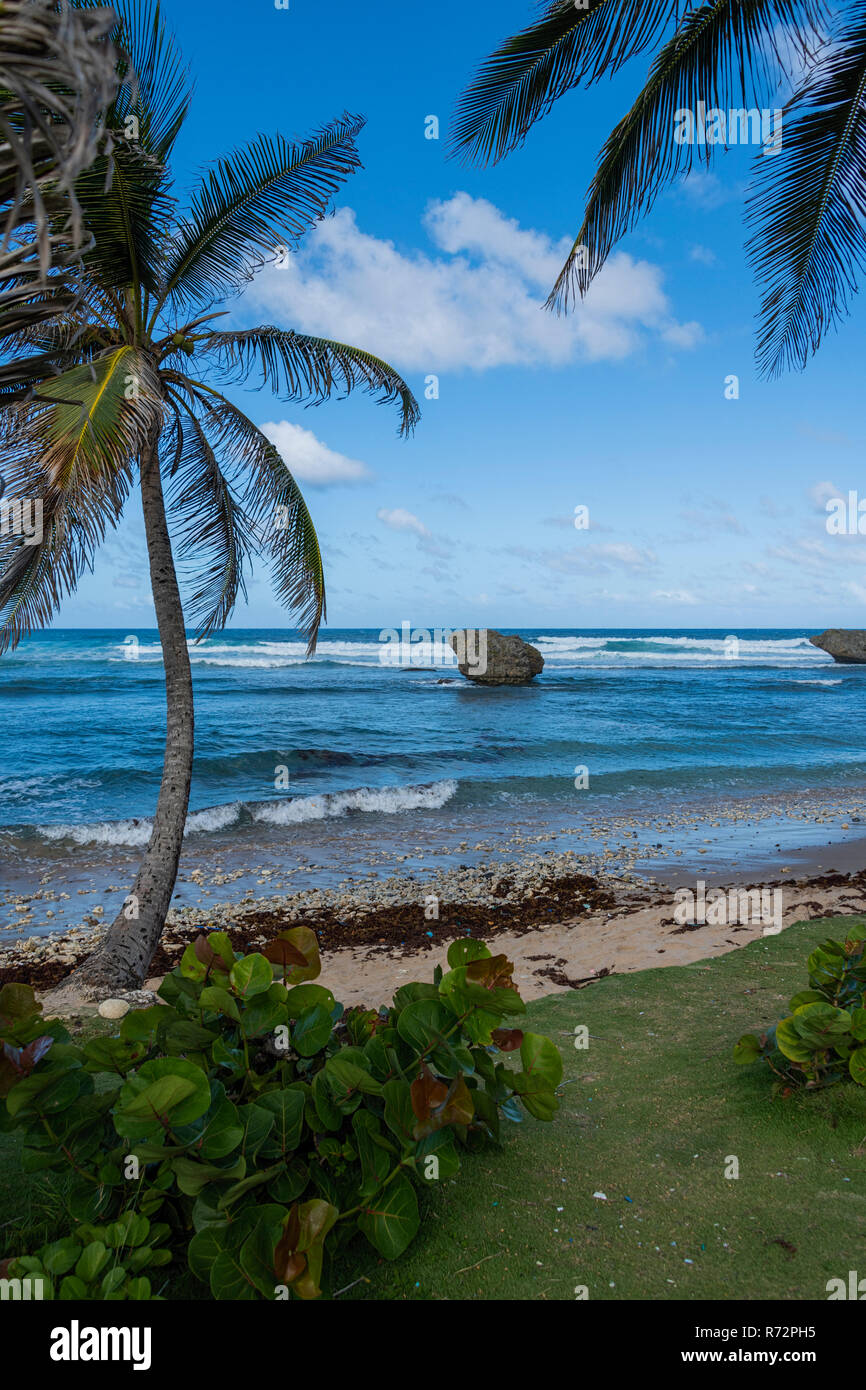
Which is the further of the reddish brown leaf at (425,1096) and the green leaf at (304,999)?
the green leaf at (304,999)

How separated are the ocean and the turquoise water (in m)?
0.08

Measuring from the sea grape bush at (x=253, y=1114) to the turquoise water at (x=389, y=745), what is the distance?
444 inches

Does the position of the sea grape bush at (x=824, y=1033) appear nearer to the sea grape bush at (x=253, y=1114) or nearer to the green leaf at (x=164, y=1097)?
the sea grape bush at (x=253, y=1114)

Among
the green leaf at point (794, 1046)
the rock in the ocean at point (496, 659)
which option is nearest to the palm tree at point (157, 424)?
the green leaf at point (794, 1046)

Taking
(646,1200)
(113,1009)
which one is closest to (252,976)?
(646,1200)

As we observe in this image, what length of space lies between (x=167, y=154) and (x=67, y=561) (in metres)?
3.32

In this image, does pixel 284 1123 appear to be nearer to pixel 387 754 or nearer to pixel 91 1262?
pixel 91 1262

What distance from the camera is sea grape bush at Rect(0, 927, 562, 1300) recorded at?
1.74m

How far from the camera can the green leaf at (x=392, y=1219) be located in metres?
1.83

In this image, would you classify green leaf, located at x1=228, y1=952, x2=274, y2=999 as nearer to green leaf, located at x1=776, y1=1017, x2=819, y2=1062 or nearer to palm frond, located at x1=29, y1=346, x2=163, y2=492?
green leaf, located at x1=776, y1=1017, x2=819, y2=1062

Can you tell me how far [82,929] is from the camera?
8766 mm

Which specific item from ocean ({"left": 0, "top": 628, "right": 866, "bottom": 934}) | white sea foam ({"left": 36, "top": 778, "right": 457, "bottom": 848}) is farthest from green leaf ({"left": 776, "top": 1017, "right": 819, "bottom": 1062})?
white sea foam ({"left": 36, "top": 778, "right": 457, "bottom": 848})

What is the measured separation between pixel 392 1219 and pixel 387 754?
→ 1946 cm
